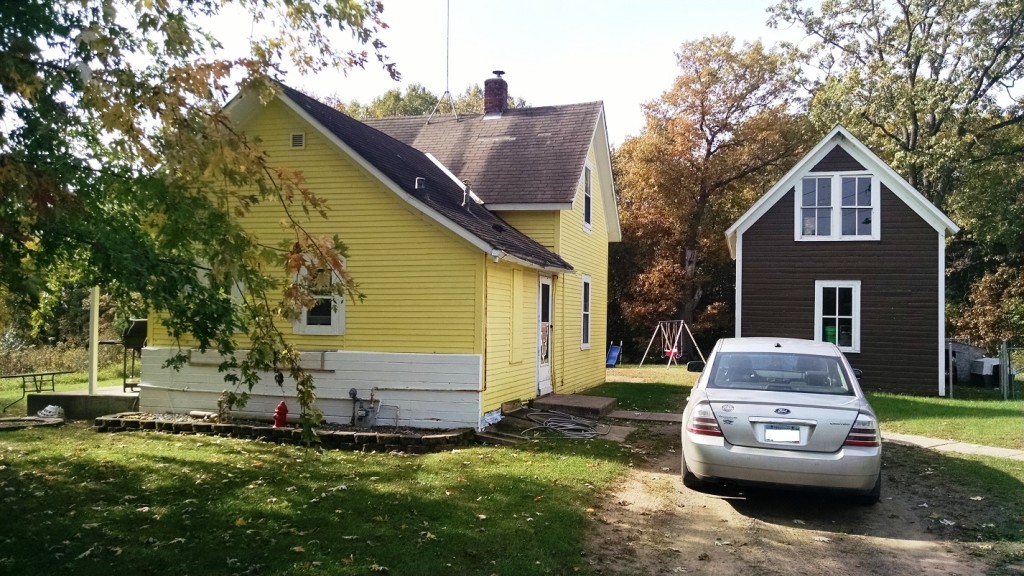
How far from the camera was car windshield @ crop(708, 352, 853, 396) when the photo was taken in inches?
298

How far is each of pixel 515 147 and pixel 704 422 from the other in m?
11.8

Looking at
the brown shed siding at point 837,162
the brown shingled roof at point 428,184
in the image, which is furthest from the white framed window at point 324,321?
the brown shed siding at point 837,162

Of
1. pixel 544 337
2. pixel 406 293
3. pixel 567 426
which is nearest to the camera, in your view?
pixel 567 426

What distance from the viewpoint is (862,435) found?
6684mm

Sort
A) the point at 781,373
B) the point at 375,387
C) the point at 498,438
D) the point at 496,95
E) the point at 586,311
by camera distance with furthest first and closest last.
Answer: the point at 496,95 → the point at 586,311 → the point at 375,387 → the point at 498,438 → the point at 781,373

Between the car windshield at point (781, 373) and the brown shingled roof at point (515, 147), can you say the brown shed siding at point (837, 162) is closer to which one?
the brown shingled roof at point (515, 147)

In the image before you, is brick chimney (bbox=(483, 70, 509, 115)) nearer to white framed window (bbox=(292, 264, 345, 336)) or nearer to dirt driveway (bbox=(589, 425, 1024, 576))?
white framed window (bbox=(292, 264, 345, 336))

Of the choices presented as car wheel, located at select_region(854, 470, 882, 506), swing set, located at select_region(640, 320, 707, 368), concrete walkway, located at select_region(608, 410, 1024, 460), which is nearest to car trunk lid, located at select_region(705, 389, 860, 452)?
car wheel, located at select_region(854, 470, 882, 506)

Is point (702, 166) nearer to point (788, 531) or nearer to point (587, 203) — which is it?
point (587, 203)

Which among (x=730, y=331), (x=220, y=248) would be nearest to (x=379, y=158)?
(x=220, y=248)

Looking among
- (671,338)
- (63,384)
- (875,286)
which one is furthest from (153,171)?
(671,338)

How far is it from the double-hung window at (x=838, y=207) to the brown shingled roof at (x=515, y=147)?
6.17 m

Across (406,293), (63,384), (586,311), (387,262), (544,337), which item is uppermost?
(387,262)

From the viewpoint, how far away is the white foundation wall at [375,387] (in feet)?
36.8
